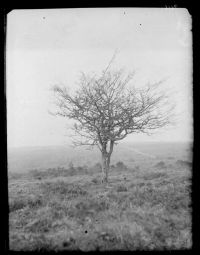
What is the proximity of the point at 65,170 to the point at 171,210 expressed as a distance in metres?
6.84

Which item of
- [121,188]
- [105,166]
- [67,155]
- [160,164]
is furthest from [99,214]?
[160,164]

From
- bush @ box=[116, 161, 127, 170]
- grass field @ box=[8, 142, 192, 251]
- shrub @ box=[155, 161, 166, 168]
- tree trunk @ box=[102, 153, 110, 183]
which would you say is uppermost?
tree trunk @ box=[102, 153, 110, 183]

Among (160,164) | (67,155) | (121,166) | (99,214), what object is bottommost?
(99,214)

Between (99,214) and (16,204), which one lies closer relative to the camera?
(99,214)

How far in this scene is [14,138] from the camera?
7.65m

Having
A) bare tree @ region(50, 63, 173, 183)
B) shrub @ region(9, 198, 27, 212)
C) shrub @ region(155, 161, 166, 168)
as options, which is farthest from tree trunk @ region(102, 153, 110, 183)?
shrub @ region(155, 161, 166, 168)

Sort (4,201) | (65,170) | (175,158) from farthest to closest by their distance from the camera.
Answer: (175,158)
(65,170)
(4,201)

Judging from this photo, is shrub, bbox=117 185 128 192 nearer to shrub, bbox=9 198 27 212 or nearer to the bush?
the bush

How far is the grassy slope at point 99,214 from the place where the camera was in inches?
270

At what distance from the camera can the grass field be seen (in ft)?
22.5

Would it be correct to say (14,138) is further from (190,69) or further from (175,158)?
(175,158)

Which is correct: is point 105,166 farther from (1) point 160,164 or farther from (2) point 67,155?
(1) point 160,164

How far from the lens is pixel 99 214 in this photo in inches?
316
